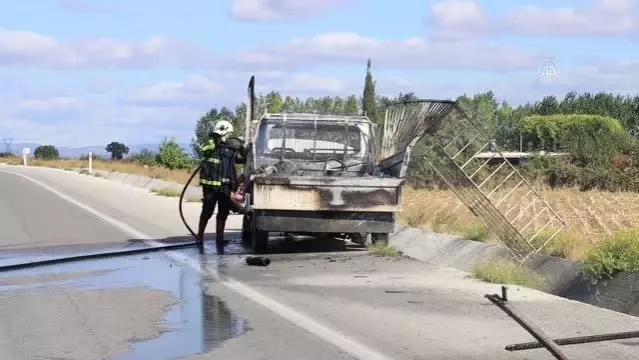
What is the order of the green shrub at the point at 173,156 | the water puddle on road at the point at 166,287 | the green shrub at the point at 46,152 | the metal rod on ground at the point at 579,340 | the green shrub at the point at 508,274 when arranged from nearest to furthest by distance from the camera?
the metal rod on ground at the point at 579,340, the water puddle on road at the point at 166,287, the green shrub at the point at 508,274, the green shrub at the point at 173,156, the green shrub at the point at 46,152

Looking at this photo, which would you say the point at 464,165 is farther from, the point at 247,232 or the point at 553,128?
the point at 553,128

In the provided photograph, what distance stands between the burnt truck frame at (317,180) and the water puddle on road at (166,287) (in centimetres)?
125

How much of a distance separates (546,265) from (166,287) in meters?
4.62

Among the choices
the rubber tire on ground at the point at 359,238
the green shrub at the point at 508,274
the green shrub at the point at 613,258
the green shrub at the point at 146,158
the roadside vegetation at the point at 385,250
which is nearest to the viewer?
the green shrub at the point at 613,258

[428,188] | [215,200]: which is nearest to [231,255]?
[215,200]

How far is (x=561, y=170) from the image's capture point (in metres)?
28.0

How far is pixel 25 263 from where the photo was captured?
492 inches

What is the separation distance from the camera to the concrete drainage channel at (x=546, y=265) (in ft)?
29.9

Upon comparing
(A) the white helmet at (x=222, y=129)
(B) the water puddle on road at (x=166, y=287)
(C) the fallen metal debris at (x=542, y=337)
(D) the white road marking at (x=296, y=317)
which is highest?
(A) the white helmet at (x=222, y=129)

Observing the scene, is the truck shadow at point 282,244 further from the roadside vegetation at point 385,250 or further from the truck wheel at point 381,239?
the roadside vegetation at point 385,250

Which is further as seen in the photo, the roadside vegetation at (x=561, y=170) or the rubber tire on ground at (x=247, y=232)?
the rubber tire on ground at (x=247, y=232)

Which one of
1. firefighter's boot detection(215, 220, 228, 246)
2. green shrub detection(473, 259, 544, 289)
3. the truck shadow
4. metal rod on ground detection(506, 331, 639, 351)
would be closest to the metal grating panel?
green shrub detection(473, 259, 544, 289)

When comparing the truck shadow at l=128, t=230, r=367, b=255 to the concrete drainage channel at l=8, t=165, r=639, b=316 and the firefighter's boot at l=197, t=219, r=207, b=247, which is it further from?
the concrete drainage channel at l=8, t=165, r=639, b=316

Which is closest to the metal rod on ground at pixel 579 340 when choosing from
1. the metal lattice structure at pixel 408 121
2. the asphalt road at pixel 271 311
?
the asphalt road at pixel 271 311
